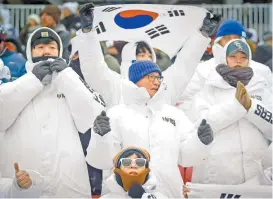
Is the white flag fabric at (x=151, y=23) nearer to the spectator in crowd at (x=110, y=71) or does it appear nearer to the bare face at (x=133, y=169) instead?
the spectator in crowd at (x=110, y=71)

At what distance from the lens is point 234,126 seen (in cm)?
664

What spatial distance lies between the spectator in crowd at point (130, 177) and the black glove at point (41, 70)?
96 cm

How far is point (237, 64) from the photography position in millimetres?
6980

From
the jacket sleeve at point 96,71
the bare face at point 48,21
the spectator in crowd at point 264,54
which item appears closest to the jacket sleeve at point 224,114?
the jacket sleeve at point 96,71

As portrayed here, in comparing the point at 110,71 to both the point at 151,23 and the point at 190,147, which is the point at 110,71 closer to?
the point at 151,23

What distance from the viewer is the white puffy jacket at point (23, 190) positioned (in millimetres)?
5777

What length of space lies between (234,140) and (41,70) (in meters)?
1.80

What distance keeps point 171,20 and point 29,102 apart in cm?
189

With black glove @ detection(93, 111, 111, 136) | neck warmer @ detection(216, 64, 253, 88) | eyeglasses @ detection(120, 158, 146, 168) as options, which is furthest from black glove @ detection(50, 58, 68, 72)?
neck warmer @ detection(216, 64, 253, 88)

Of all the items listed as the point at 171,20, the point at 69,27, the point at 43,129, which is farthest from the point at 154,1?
the point at 43,129

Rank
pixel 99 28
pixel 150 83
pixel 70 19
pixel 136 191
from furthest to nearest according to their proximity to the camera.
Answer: pixel 70 19 < pixel 99 28 < pixel 150 83 < pixel 136 191

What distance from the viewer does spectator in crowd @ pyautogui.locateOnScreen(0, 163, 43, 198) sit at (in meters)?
5.76

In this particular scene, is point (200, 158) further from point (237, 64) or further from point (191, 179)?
point (237, 64)

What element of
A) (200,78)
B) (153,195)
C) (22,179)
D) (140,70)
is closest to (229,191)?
(153,195)
